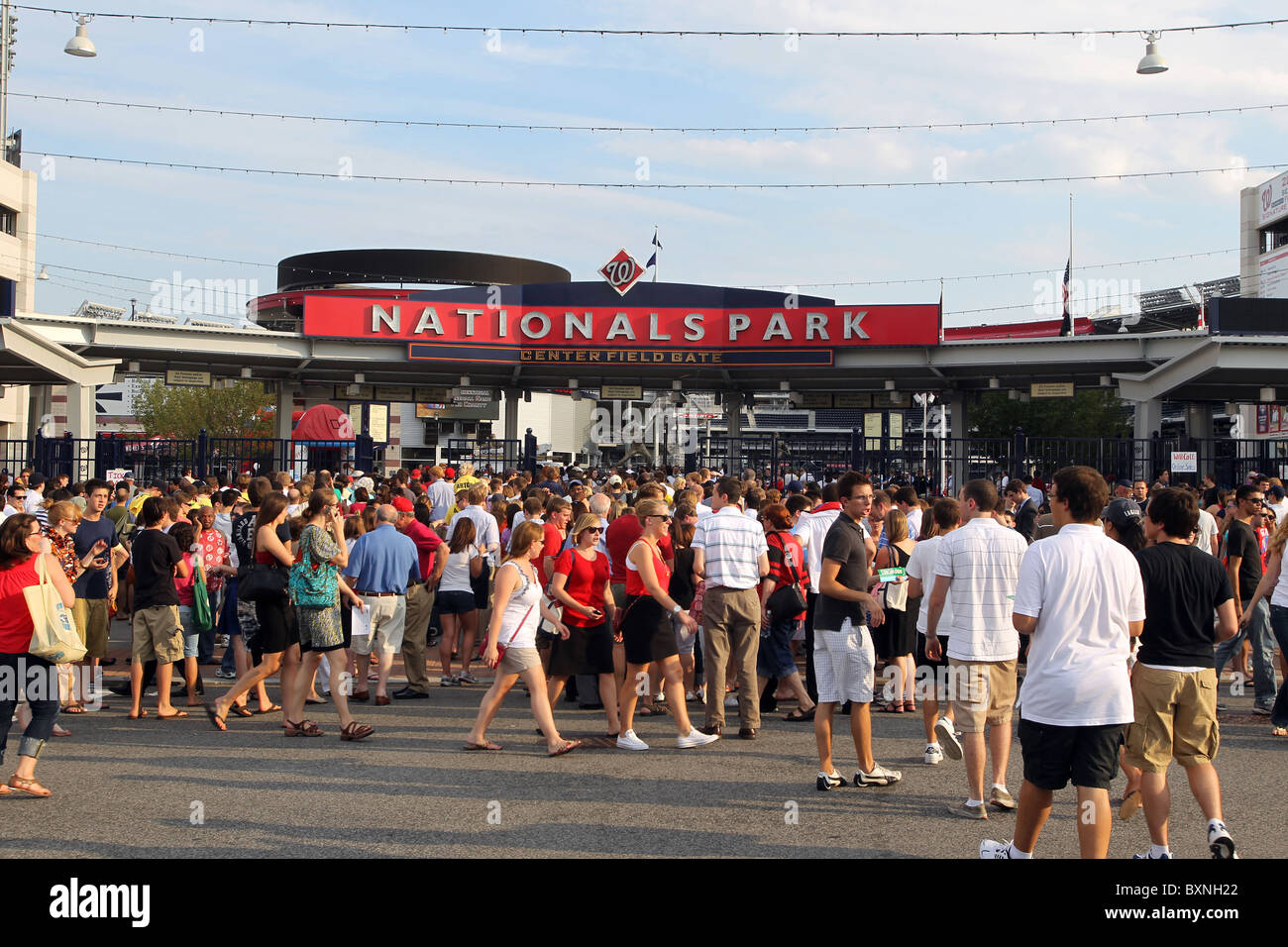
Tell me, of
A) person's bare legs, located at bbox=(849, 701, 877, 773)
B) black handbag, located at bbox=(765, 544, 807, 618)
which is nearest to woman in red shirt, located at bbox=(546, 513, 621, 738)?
black handbag, located at bbox=(765, 544, 807, 618)

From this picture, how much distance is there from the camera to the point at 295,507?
1223cm

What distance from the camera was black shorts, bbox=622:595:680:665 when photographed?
852cm

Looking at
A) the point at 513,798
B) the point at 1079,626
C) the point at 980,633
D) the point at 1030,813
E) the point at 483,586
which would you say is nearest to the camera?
the point at 1079,626

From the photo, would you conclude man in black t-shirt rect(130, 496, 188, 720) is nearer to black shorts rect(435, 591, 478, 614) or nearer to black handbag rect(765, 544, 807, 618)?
black shorts rect(435, 591, 478, 614)

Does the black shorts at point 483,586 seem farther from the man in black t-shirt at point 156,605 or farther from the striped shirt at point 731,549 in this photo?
the striped shirt at point 731,549

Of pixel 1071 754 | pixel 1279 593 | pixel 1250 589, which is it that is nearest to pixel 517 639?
pixel 1071 754

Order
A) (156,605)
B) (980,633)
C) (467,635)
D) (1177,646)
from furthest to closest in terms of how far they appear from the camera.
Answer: (467,635) < (156,605) < (980,633) < (1177,646)

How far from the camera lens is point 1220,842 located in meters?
5.71

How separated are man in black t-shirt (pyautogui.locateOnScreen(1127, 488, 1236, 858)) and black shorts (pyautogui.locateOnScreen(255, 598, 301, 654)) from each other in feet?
20.7

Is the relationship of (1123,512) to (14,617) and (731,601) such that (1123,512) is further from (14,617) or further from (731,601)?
(14,617)

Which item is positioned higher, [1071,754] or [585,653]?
[1071,754]

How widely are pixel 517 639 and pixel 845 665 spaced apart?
245 cm
